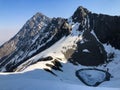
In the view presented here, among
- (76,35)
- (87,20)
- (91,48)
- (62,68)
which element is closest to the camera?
(62,68)

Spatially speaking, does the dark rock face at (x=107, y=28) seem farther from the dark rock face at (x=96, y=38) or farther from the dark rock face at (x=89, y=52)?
the dark rock face at (x=89, y=52)

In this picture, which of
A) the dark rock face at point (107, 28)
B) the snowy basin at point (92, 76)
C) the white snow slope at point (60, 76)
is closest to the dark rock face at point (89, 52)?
the white snow slope at point (60, 76)

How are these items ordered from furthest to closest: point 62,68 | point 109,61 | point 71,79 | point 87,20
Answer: point 87,20, point 109,61, point 62,68, point 71,79

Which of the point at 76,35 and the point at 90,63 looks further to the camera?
the point at 76,35

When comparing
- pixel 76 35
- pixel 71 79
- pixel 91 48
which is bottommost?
pixel 71 79

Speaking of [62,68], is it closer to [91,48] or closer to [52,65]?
[52,65]

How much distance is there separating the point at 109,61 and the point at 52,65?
1651 inches

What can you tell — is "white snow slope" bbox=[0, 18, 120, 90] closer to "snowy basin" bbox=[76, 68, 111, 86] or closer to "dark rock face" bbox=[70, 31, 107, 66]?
"snowy basin" bbox=[76, 68, 111, 86]

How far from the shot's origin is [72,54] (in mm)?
153000

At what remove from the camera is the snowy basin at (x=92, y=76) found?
11756 centimetres

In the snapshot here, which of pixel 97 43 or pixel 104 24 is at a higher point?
pixel 104 24

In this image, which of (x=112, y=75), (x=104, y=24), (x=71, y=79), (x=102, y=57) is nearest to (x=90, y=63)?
(x=102, y=57)

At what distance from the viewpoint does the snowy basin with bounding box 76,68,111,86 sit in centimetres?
A: 11756

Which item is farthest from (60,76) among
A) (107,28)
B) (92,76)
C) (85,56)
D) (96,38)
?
(107,28)
